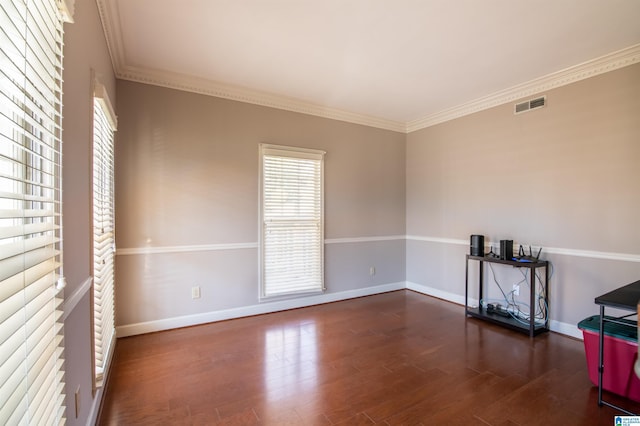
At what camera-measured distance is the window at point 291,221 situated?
392 centimetres

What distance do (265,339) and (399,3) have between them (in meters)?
3.24

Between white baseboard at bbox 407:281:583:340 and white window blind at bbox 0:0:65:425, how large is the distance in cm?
424

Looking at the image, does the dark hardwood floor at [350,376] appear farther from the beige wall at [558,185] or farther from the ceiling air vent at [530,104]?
the ceiling air vent at [530,104]

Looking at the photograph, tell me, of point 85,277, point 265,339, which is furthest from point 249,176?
point 85,277

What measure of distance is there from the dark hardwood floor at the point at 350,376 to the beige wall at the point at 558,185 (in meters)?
0.82

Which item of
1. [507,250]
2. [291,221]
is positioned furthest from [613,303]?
[291,221]

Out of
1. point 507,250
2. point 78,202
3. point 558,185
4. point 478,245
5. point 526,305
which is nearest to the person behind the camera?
point 78,202

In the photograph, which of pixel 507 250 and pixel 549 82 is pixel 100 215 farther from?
pixel 549 82

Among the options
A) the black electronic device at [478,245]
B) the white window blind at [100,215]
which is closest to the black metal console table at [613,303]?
the black electronic device at [478,245]

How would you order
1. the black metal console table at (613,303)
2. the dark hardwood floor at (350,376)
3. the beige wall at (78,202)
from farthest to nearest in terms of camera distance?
the dark hardwood floor at (350,376)
the black metal console table at (613,303)
the beige wall at (78,202)

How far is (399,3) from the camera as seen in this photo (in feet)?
7.28

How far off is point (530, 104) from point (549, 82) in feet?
0.88

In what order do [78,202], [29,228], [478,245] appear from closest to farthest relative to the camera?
[29,228]
[78,202]
[478,245]

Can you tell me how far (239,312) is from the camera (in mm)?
3758
